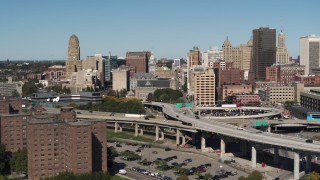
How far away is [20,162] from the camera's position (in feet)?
194

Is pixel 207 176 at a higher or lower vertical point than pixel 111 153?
lower

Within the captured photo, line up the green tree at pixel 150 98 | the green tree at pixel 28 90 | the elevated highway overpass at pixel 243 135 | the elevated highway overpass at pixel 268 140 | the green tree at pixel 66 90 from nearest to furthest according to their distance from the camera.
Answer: the elevated highway overpass at pixel 268 140, the elevated highway overpass at pixel 243 135, the green tree at pixel 150 98, the green tree at pixel 28 90, the green tree at pixel 66 90

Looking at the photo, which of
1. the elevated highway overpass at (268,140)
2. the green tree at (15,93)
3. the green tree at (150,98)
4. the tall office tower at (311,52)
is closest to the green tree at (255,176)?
the elevated highway overpass at (268,140)

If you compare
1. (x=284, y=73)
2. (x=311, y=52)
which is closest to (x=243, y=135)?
(x=284, y=73)

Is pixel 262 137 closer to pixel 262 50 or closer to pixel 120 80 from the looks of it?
pixel 120 80

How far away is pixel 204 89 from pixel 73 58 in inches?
2682

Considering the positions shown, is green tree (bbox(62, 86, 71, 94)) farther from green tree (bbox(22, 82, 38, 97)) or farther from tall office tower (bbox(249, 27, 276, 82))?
tall office tower (bbox(249, 27, 276, 82))

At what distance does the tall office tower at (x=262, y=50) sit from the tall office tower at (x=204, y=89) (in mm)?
62382

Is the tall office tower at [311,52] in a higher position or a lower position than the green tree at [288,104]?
higher

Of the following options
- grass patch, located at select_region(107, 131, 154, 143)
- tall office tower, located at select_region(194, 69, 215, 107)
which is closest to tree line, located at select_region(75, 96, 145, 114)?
tall office tower, located at select_region(194, 69, 215, 107)

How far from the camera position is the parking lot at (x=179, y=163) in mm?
58838

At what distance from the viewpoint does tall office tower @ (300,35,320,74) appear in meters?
187

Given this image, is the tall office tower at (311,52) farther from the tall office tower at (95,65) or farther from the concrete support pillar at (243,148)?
the concrete support pillar at (243,148)

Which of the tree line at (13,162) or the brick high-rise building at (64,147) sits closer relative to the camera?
the brick high-rise building at (64,147)
